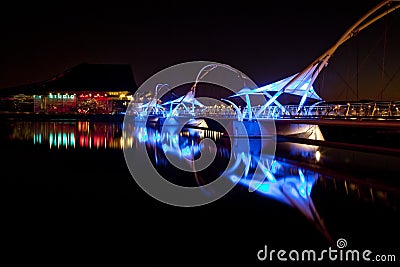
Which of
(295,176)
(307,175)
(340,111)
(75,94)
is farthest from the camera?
(75,94)

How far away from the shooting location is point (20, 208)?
6816 mm

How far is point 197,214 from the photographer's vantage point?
6.61 meters

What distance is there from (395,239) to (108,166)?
28.3ft

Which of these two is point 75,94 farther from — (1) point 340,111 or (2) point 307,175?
(2) point 307,175

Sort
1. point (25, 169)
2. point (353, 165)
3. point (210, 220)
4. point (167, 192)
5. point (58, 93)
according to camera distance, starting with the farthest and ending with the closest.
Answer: point (58, 93) → point (353, 165) → point (25, 169) → point (167, 192) → point (210, 220)

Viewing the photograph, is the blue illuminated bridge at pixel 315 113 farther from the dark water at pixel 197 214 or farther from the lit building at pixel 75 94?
the lit building at pixel 75 94

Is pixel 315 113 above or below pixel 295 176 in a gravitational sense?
above

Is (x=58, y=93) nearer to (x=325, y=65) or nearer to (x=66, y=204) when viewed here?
(x=325, y=65)

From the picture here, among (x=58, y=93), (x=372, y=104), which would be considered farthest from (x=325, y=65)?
(x=58, y=93)

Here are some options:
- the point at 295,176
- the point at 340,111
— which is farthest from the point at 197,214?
the point at 340,111

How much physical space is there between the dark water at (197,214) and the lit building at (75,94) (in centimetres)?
6554

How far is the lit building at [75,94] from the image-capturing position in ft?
240

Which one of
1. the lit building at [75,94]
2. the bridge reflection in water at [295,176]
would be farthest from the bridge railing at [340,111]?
the lit building at [75,94]

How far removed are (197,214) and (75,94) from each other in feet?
247
